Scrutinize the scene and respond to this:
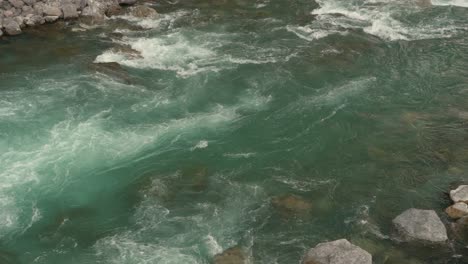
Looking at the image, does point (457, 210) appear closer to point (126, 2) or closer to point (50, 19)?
point (126, 2)

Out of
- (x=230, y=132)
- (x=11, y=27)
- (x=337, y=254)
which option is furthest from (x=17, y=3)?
(x=337, y=254)

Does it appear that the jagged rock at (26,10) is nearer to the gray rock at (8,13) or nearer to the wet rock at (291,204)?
the gray rock at (8,13)

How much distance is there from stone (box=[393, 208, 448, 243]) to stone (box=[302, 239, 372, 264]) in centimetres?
165

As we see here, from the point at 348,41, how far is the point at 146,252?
49.0ft

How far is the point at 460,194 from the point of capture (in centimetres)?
1573

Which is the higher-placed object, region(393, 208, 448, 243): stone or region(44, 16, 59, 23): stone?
region(44, 16, 59, 23): stone

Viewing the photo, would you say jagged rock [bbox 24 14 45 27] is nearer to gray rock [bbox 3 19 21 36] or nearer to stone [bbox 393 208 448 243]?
gray rock [bbox 3 19 21 36]

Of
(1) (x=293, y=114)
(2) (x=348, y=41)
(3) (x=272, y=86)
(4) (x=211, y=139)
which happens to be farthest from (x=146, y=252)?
(2) (x=348, y=41)

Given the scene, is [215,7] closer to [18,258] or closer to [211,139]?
[211,139]

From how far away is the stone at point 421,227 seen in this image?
14.3 meters

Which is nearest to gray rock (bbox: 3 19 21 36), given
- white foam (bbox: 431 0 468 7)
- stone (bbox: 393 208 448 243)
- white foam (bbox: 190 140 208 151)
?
white foam (bbox: 190 140 208 151)

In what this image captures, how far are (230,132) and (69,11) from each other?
1265 centimetres

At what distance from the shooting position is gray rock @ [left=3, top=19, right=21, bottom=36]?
2514cm

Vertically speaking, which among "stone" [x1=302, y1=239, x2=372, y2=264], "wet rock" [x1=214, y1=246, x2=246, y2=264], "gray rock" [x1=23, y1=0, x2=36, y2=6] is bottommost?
"wet rock" [x1=214, y1=246, x2=246, y2=264]
